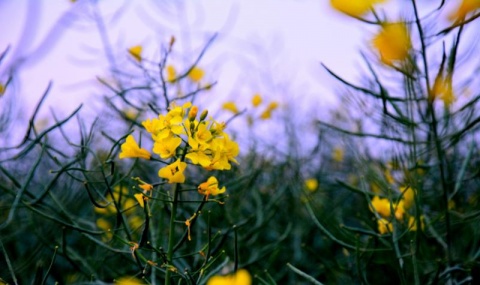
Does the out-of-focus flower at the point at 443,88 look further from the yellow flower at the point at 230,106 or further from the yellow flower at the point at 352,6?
the yellow flower at the point at 230,106

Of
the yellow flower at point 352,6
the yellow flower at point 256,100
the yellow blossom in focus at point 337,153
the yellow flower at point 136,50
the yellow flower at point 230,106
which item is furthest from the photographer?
the yellow blossom in focus at point 337,153

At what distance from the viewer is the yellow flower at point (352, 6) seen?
3.70 ft

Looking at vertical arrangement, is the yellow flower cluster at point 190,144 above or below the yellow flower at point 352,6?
below

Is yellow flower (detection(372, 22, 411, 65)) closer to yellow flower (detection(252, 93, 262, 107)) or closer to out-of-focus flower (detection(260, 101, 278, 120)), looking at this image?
yellow flower (detection(252, 93, 262, 107))

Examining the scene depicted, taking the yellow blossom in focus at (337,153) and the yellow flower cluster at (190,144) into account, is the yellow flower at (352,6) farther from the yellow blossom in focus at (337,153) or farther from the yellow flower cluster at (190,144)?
the yellow blossom in focus at (337,153)

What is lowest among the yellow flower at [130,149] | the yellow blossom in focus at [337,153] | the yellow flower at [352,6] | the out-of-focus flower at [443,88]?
the yellow flower at [130,149]

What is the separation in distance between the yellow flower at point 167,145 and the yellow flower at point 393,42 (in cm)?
54

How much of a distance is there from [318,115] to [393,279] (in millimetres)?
2028

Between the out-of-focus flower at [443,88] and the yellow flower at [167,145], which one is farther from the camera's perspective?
the out-of-focus flower at [443,88]

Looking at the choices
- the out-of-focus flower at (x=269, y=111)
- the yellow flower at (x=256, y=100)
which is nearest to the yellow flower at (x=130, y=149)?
the yellow flower at (x=256, y=100)

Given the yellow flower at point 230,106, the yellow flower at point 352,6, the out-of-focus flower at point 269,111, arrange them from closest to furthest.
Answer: the yellow flower at point 352,6 → the yellow flower at point 230,106 → the out-of-focus flower at point 269,111

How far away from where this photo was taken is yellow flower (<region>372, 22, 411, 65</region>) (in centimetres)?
117

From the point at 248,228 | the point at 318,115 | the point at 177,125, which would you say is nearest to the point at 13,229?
the point at 248,228

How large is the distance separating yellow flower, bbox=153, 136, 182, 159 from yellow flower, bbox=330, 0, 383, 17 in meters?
0.46
